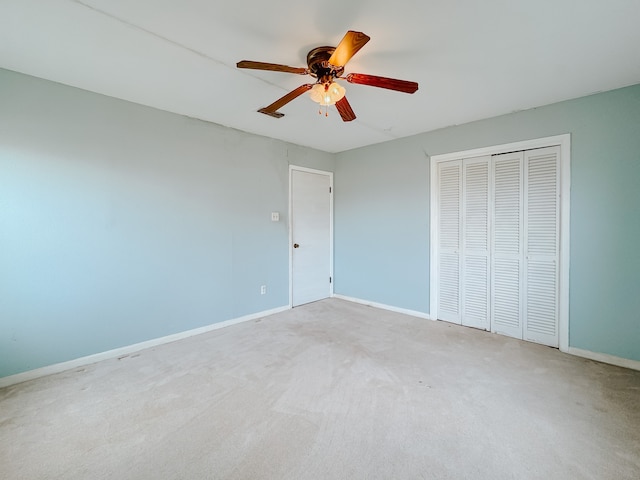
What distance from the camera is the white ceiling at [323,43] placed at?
1.56m

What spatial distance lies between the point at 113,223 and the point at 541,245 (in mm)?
4250

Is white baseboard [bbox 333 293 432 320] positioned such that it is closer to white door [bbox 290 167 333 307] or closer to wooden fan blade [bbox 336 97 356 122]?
white door [bbox 290 167 333 307]

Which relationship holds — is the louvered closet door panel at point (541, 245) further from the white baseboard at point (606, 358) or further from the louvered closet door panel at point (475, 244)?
the louvered closet door panel at point (475, 244)

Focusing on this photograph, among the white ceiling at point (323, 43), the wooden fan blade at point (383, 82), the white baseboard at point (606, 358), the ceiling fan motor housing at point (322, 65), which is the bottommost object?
the white baseboard at point (606, 358)

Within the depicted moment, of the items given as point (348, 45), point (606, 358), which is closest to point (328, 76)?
point (348, 45)

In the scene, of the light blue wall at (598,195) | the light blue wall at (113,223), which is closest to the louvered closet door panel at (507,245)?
the light blue wall at (598,195)

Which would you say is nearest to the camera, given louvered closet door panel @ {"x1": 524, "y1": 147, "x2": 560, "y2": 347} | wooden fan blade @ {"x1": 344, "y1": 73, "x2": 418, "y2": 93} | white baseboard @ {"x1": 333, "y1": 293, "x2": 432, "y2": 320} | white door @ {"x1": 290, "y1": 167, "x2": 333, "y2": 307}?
wooden fan blade @ {"x1": 344, "y1": 73, "x2": 418, "y2": 93}

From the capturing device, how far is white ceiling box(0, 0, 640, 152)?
1558mm

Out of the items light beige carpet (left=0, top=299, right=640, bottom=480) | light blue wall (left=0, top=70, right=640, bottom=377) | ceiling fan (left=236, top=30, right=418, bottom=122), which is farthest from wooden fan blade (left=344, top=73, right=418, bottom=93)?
light beige carpet (left=0, top=299, right=640, bottom=480)

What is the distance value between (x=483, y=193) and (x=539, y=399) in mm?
2116

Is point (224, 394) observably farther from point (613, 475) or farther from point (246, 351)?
point (613, 475)

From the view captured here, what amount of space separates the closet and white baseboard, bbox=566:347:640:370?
170 mm

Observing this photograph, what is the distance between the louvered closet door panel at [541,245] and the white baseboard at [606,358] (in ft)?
0.52

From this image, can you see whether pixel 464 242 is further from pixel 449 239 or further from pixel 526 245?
pixel 526 245
